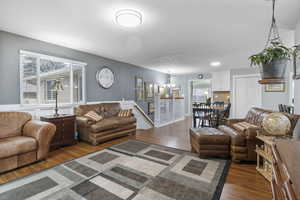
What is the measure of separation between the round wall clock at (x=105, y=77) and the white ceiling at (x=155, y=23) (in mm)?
945

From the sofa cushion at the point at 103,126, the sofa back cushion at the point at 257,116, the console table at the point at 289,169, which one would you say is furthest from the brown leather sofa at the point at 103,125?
the console table at the point at 289,169

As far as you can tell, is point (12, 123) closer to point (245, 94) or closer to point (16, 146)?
point (16, 146)

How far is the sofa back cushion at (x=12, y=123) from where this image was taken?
8.28ft

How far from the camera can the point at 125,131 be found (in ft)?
13.8

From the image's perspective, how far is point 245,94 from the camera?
20.1ft

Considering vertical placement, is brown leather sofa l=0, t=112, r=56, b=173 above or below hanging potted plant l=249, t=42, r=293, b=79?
below

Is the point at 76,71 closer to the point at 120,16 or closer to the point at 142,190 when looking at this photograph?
the point at 120,16

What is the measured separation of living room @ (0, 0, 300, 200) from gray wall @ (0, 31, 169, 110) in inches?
0.9

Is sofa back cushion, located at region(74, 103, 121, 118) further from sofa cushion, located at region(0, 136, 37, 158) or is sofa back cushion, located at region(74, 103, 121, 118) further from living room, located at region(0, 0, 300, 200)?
sofa cushion, located at region(0, 136, 37, 158)

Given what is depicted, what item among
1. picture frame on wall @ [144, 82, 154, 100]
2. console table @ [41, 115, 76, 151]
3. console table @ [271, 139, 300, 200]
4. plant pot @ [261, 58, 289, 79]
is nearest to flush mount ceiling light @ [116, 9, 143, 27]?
plant pot @ [261, 58, 289, 79]

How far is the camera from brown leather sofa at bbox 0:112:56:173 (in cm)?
216

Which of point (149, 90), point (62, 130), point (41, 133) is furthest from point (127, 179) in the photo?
point (149, 90)

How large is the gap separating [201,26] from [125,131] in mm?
3276

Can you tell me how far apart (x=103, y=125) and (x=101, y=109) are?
88 cm
